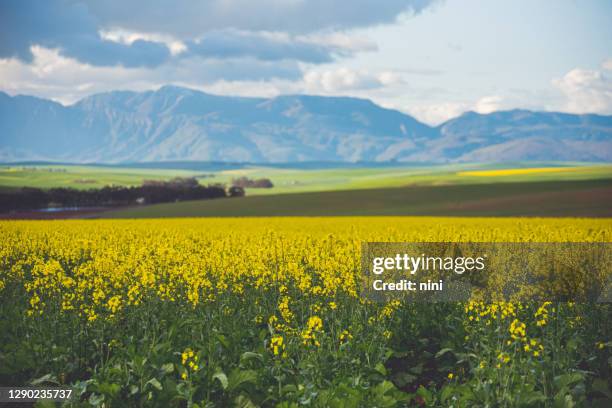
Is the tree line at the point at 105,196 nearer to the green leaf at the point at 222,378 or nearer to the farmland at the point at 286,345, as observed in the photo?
the farmland at the point at 286,345

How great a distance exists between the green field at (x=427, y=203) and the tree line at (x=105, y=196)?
4205 millimetres

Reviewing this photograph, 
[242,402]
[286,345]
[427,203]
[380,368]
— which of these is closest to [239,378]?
[242,402]

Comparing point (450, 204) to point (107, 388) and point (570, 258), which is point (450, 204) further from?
point (107, 388)

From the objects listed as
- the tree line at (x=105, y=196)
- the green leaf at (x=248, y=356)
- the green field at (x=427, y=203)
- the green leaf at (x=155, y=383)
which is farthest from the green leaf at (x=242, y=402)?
the tree line at (x=105, y=196)

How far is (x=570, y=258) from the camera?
556 inches

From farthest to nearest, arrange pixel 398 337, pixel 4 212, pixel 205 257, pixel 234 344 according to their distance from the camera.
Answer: pixel 4 212 → pixel 205 257 → pixel 398 337 → pixel 234 344

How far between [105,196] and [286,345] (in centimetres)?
6905

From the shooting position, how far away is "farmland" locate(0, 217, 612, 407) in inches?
354

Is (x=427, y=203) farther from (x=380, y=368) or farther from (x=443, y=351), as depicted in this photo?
(x=380, y=368)

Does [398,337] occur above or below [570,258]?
below

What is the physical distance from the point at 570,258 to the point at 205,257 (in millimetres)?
8239

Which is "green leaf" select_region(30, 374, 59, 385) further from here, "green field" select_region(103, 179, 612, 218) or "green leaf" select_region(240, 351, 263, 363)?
"green field" select_region(103, 179, 612, 218)

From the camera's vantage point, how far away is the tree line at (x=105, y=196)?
6294cm

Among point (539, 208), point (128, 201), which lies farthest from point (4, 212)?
point (539, 208)
